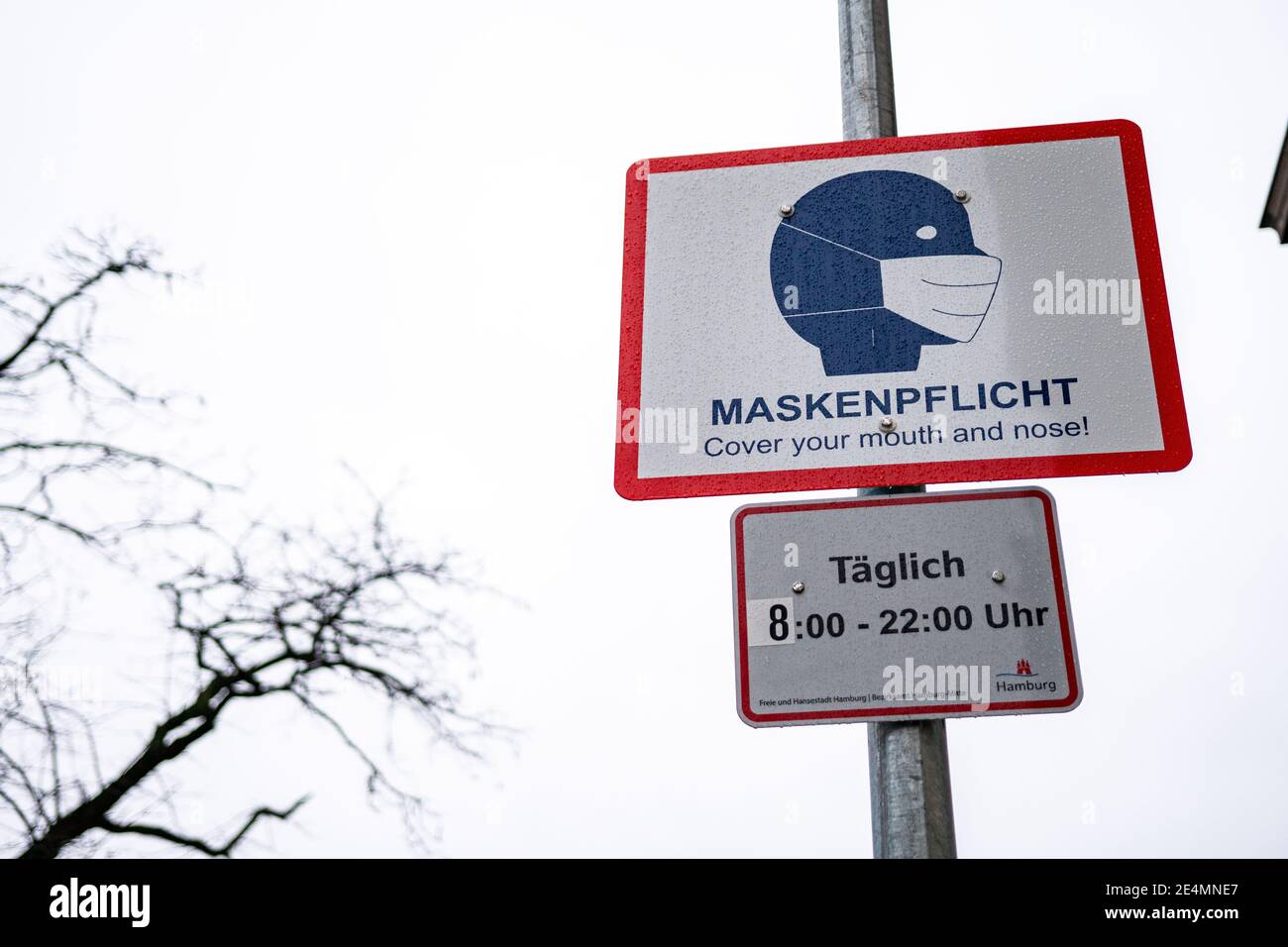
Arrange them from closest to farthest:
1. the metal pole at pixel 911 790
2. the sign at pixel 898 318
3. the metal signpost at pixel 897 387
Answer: the metal pole at pixel 911 790
the metal signpost at pixel 897 387
the sign at pixel 898 318

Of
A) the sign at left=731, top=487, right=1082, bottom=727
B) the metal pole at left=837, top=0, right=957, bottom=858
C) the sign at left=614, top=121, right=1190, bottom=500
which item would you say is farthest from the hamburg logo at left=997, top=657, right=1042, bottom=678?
the sign at left=614, top=121, right=1190, bottom=500

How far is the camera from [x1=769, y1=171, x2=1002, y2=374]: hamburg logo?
1.99 metres

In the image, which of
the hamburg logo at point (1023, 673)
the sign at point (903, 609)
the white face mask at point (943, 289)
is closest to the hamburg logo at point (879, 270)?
the white face mask at point (943, 289)

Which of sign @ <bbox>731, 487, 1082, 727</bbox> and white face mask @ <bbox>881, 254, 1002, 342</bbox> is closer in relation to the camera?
sign @ <bbox>731, 487, 1082, 727</bbox>

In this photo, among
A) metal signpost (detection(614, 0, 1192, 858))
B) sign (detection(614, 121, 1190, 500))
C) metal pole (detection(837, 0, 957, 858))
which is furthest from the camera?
sign (detection(614, 121, 1190, 500))

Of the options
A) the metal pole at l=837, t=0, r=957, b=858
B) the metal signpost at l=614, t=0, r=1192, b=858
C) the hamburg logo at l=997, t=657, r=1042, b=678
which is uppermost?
the metal signpost at l=614, t=0, r=1192, b=858

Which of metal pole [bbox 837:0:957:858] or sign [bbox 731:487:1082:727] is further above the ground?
sign [bbox 731:487:1082:727]

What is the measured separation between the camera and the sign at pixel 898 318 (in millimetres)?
1900

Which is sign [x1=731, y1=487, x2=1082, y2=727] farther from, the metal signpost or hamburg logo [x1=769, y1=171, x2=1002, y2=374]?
hamburg logo [x1=769, y1=171, x2=1002, y2=374]

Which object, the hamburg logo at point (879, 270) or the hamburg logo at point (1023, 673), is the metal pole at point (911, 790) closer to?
the hamburg logo at point (1023, 673)

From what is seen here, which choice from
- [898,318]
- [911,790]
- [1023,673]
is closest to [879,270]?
[898,318]

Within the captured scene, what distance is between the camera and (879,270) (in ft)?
6.83

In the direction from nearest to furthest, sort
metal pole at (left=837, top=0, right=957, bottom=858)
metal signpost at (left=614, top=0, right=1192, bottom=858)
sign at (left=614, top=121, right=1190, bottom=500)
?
metal pole at (left=837, top=0, right=957, bottom=858) < metal signpost at (left=614, top=0, right=1192, bottom=858) < sign at (left=614, top=121, right=1190, bottom=500)
